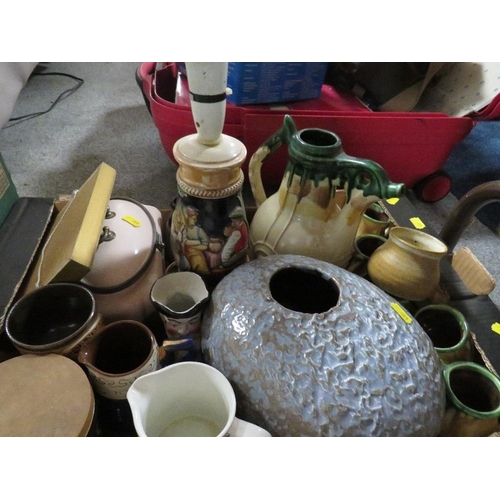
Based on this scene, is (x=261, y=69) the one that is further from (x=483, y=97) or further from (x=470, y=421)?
(x=470, y=421)

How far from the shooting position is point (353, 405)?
0.44 meters

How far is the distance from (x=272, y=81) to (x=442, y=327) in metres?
0.74

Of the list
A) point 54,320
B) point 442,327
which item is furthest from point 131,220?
point 442,327

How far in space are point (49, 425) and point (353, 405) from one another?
32cm

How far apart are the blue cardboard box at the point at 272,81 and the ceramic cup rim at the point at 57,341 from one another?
717 mm

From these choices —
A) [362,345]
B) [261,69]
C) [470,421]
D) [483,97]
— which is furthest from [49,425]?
[483,97]

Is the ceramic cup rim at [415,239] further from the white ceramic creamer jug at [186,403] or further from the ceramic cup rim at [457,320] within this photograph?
the white ceramic creamer jug at [186,403]

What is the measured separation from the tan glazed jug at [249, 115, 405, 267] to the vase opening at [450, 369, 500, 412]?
23cm

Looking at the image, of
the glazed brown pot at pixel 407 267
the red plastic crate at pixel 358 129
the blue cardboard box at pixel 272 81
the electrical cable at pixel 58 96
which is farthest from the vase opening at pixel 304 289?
the electrical cable at pixel 58 96

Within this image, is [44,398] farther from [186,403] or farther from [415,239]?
[415,239]

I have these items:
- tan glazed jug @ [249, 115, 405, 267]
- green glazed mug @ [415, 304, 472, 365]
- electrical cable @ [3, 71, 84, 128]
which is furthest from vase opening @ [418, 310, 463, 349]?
electrical cable @ [3, 71, 84, 128]

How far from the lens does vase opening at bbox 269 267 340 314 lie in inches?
21.9

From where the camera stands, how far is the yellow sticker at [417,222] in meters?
0.80

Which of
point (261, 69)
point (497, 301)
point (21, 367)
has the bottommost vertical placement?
point (497, 301)
